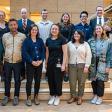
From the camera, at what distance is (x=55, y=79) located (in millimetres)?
8898

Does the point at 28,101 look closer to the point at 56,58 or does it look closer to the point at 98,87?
the point at 56,58

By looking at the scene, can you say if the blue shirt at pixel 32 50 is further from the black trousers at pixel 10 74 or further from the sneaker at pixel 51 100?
the sneaker at pixel 51 100

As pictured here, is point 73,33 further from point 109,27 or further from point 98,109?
point 98,109

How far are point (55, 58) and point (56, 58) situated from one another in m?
0.02

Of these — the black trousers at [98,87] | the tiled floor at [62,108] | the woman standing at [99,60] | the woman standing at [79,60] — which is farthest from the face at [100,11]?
the tiled floor at [62,108]

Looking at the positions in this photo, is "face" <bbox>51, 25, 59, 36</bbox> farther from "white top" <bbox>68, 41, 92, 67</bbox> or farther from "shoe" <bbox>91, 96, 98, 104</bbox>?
"shoe" <bbox>91, 96, 98, 104</bbox>

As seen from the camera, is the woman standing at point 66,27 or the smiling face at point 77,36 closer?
the smiling face at point 77,36

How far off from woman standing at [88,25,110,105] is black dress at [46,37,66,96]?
0.78 meters

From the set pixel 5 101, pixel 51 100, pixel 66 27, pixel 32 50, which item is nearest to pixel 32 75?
pixel 32 50

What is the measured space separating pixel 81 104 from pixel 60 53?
1.35 metres

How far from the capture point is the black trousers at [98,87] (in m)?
8.98

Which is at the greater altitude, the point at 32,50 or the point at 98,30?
the point at 98,30

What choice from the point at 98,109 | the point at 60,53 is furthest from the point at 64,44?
the point at 98,109

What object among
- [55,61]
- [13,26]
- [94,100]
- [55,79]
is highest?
[13,26]
